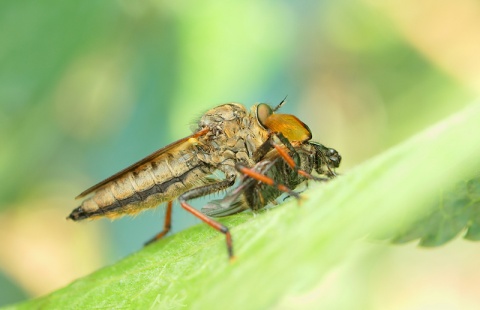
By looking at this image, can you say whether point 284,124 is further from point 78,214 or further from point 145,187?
point 78,214

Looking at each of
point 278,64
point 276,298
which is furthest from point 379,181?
point 278,64

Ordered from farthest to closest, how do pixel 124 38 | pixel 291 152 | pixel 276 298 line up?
pixel 124 38 → pixel 291 152 → pixel 276 298

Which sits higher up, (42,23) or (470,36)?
(42,23)

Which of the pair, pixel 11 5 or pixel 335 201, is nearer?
pixel 335 201

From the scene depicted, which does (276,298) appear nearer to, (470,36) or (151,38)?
(151,38)

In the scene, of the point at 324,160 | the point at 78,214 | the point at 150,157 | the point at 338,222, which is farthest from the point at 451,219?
the point at 78,214
